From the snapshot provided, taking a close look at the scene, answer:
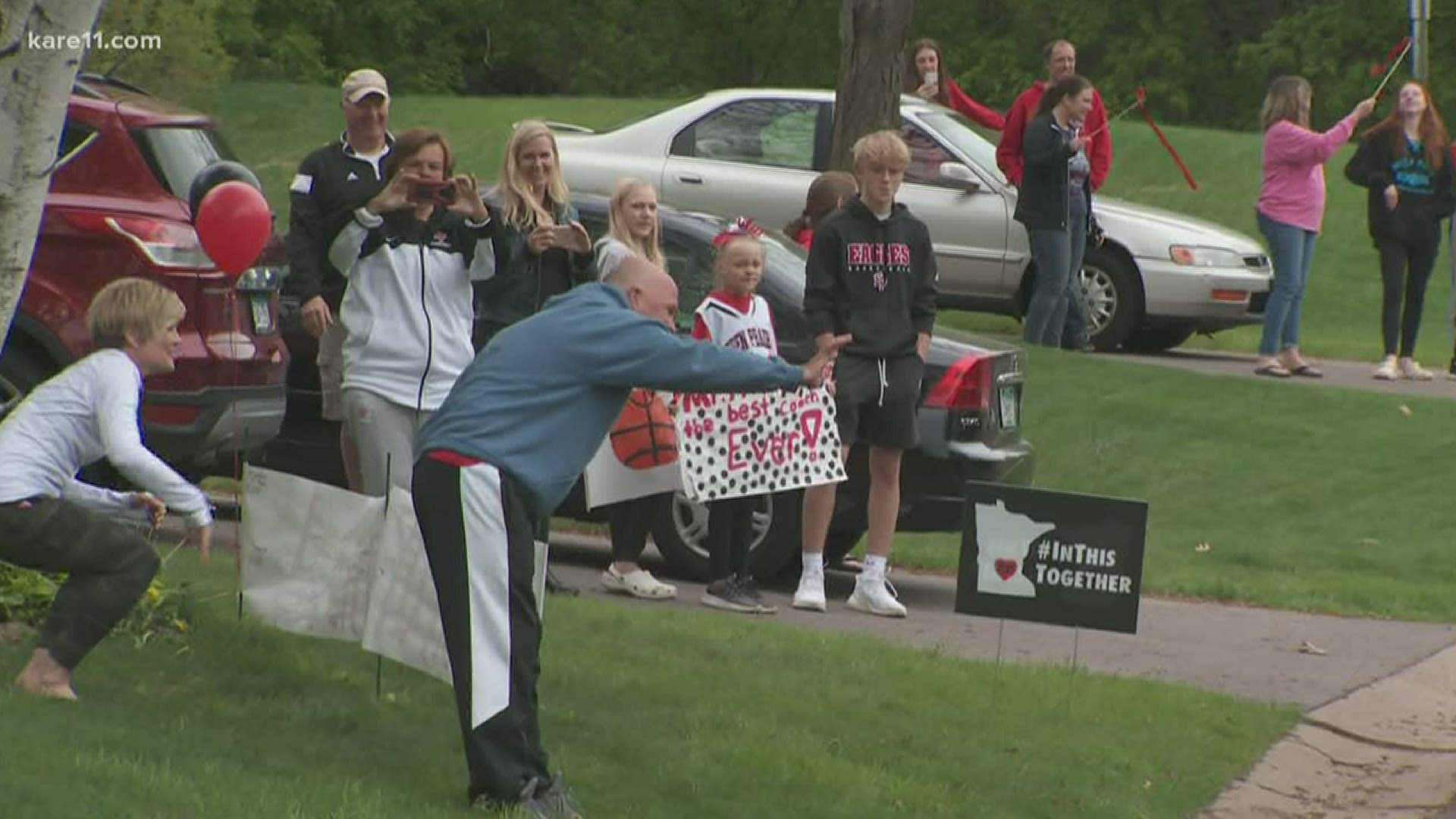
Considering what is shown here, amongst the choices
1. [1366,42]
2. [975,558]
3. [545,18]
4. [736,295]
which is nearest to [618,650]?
[975,558]

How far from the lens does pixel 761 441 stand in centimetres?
1104

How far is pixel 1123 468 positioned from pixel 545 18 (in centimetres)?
4530

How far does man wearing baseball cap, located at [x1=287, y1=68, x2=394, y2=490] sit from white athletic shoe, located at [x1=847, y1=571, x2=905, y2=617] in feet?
8.42

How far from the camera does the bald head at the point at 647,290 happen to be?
711cm

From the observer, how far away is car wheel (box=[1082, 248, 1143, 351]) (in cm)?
1920

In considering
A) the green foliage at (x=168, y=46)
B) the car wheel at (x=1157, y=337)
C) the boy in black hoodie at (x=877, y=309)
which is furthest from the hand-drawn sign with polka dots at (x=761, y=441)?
the green foliage at (x=168, y=46)

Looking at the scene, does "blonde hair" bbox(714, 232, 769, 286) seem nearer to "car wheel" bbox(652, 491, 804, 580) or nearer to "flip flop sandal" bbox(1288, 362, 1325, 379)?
"car wheel" bbox(652, 491, 804, 580)

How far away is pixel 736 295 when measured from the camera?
11023 millimetres

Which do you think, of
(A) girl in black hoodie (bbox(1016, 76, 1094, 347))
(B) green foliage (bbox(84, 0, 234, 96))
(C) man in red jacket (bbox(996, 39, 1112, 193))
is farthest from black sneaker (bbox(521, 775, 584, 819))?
(B) green foliage (bbox(84, 0, 234, 96))

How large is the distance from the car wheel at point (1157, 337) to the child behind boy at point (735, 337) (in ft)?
28.1

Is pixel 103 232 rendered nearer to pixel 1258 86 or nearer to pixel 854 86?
pixel 854 86

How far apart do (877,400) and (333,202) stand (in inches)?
104

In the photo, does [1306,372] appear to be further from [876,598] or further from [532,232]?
[532,232]

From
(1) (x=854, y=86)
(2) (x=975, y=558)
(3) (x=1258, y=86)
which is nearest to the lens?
(2) (x=975, y=558)
